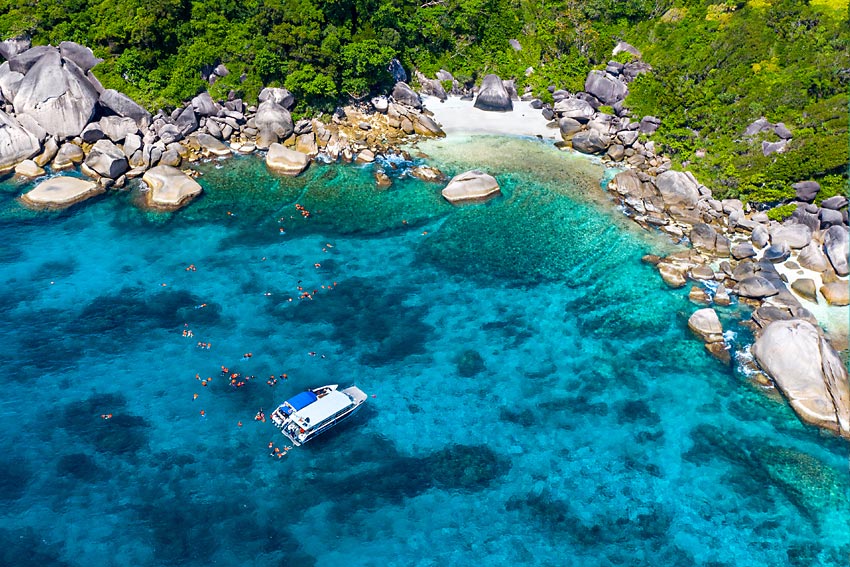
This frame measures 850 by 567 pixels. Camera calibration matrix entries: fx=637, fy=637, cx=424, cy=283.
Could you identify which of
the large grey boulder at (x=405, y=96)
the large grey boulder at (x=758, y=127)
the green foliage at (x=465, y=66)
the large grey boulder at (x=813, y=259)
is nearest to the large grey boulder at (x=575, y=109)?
the green foliage at (x=465, y=66)

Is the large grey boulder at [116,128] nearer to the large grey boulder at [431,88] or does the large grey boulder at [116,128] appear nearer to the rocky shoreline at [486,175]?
the rocky shoreline at [486,175]

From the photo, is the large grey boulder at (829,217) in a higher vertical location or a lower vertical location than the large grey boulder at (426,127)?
higher

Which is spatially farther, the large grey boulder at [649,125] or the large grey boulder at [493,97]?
the large grey boulder at [493,97]

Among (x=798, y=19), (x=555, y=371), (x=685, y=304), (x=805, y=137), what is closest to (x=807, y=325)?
(x=685, y=304)

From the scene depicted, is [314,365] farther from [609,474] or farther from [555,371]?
[609,474]

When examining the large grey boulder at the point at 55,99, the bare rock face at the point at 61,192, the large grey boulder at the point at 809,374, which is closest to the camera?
the large grey boulder at the point at 809,374

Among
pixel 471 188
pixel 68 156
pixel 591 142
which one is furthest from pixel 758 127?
pixel 68 156

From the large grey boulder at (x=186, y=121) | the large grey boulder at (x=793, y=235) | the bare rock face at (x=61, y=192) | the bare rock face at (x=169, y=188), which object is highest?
the large grey boulder at (x=793, y=235)
